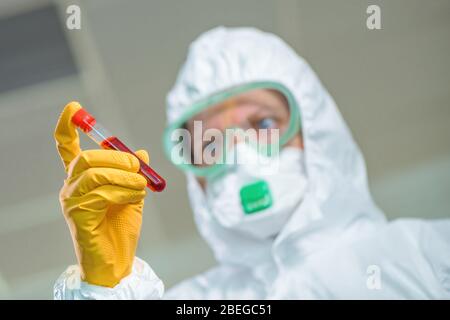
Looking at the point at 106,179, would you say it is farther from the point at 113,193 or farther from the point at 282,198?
the point at 282,198

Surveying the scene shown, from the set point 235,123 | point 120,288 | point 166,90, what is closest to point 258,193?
point 235,123

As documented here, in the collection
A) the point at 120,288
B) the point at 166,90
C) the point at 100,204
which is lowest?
the point at 120,288

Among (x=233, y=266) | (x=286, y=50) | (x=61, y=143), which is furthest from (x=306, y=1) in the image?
(x=61, y=143)

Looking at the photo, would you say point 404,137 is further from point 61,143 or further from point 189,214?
point 61,143

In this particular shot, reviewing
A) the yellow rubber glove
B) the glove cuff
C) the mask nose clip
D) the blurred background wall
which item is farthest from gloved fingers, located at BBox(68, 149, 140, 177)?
the blurred background wall

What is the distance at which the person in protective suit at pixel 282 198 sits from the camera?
2.77 ft

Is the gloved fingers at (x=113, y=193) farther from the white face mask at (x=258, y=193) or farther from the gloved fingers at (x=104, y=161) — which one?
the white face mask at (x=258, y=193)

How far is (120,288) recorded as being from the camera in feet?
1.90

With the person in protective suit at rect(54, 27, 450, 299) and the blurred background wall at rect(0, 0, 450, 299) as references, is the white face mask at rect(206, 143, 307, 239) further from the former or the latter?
the blurred background wall at rect(0, 0, 450, 299)

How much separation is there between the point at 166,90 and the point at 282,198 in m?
0.60

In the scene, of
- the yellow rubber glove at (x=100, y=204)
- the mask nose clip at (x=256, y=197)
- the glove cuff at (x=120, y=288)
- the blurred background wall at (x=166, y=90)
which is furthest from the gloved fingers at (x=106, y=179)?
the blurred background wall at (x=166, y=90)

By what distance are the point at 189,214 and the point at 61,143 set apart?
1.00 m

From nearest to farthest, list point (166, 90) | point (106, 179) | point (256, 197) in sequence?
point (106, 179) → point (256, 197) → point (166, 90)

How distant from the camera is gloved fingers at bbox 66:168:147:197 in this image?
1.75ft
